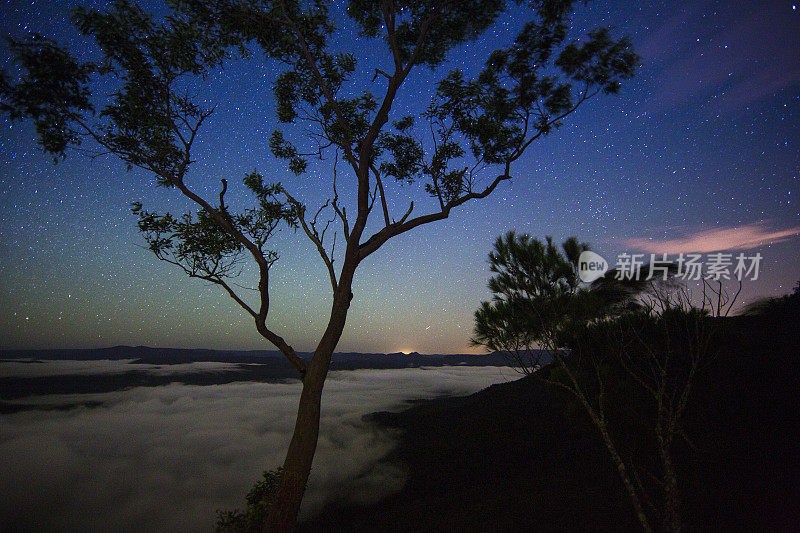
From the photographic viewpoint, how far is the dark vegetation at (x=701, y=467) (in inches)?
284

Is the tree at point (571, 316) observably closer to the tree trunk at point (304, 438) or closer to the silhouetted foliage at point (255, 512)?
the tree trunk at point (304, 438)

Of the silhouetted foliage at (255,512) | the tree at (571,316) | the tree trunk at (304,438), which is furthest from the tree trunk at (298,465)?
the tree at (571,316)

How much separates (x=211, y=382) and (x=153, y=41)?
457 feet

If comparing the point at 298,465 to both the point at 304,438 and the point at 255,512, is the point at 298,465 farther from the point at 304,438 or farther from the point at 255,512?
the point at 255,512

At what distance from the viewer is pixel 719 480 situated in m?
7.97

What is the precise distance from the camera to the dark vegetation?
23.7 ft

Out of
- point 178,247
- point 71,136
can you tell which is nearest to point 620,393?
point 178,247

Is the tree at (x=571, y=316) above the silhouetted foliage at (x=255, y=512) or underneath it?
above

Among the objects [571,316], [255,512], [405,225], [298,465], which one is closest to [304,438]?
[298,465]

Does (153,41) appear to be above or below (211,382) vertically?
above

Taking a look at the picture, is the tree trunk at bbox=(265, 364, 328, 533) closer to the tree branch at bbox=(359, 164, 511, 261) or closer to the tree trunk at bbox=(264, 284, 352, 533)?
the tree trunk at bbox=(264, 284, 352, 533)

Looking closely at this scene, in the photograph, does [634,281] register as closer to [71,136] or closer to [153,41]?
[153,41]

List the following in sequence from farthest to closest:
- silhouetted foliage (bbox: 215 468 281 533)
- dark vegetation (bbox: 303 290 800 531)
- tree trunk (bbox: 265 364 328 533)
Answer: dark vegetation (bbox: 303 290 800 531)
silhouetted foliage (bbox: 215 468 281 533)
tree trunk (bbox: 265 364 328 533)

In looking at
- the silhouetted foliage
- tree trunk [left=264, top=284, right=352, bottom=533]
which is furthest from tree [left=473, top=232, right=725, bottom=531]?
the silhouetted foliage
